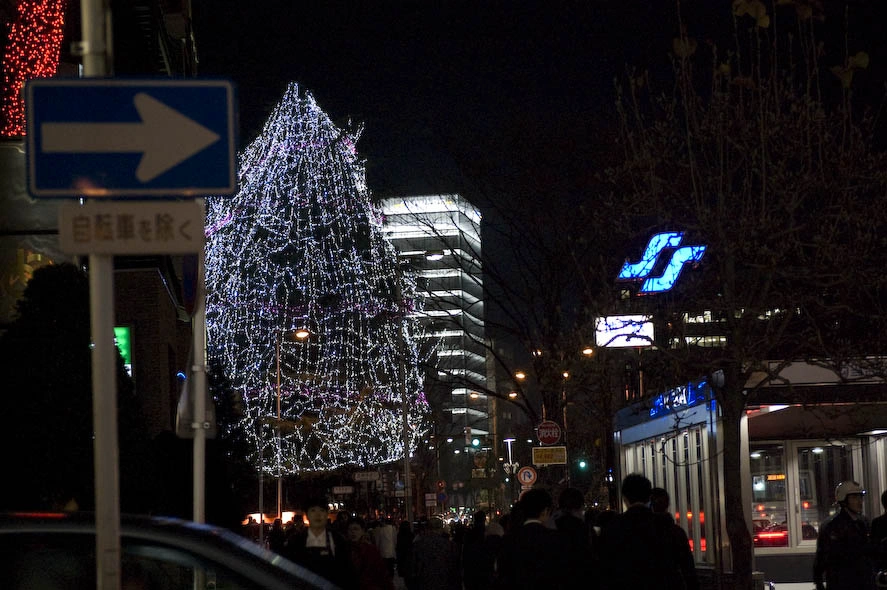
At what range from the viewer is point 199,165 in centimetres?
516

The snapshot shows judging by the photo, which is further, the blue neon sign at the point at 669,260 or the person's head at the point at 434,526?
the blue neon sign at the point at 669,260

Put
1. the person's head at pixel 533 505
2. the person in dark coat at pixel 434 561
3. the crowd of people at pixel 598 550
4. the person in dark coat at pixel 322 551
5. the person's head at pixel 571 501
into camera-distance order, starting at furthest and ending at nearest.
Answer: the person in dark coat at pixel 434 561 < the person's head at pixel 571 501 < the person in dark coat at pixel 322 551 < the person's head at pixel 533 505 < the crowd of people at pixel 598 550

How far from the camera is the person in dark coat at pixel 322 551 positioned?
1007 centimetres

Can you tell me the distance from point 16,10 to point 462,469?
407 ft

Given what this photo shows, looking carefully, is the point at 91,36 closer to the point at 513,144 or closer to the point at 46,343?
the point at 46,343

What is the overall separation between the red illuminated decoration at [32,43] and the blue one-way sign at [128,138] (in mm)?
17060

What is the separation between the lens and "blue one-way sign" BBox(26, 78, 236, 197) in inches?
199

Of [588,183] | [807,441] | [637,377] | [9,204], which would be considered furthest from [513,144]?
[9,204]

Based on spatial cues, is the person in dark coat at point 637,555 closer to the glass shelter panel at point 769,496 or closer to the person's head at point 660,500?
the person's head at point 660,500

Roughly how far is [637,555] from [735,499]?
713cm

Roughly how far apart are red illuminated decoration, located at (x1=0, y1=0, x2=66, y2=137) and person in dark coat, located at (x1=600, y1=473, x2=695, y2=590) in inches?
607

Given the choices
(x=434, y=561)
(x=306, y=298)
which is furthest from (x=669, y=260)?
(x=306, y=298)

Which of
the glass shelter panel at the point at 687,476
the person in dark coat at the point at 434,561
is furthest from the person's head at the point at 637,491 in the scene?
the glass shelter panel at the point at 687,476

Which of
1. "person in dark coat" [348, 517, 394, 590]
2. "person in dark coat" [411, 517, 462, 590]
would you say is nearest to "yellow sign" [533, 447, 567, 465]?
"person in dark coat" [411, 517, 462, 590]
